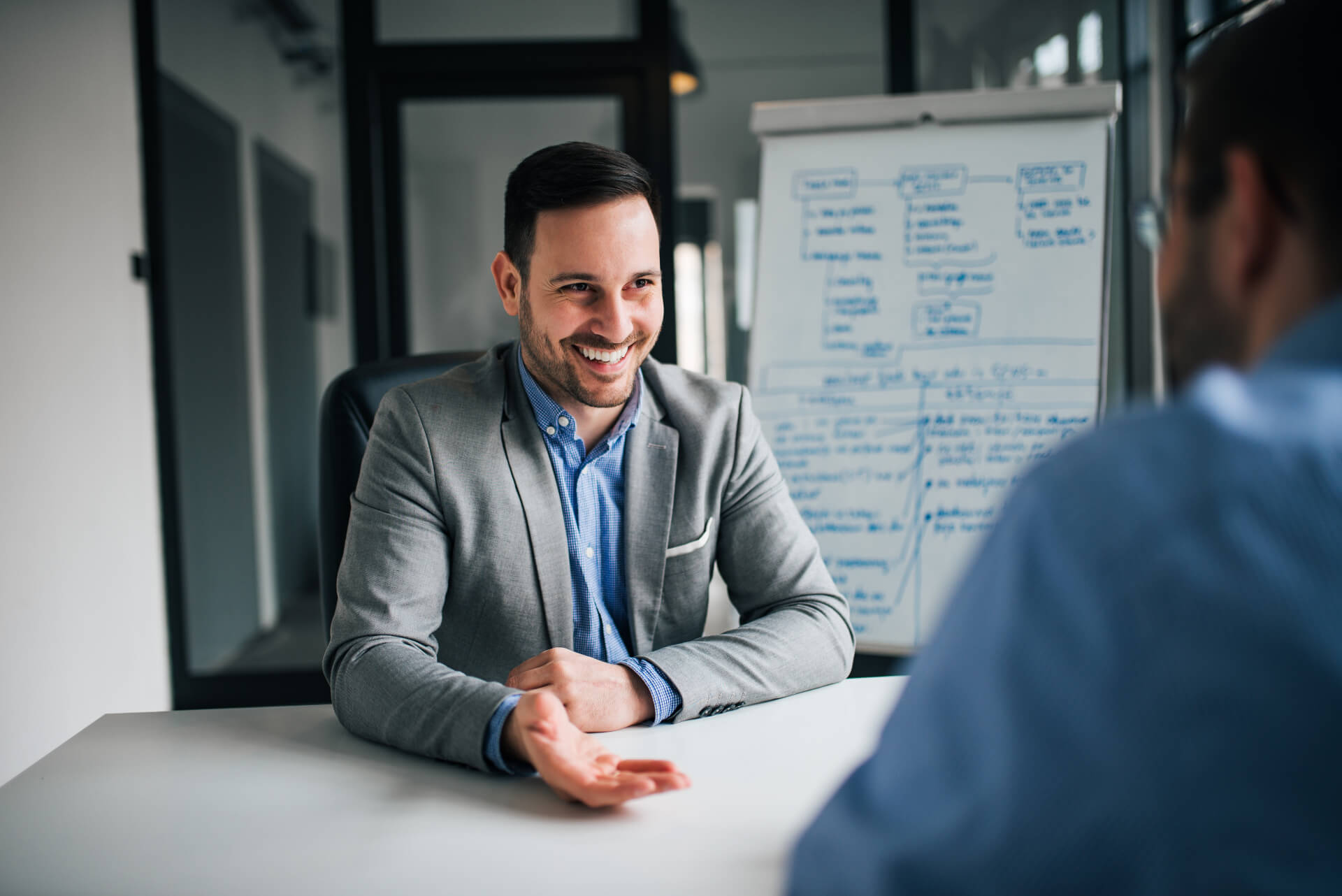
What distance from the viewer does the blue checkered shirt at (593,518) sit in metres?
1.36

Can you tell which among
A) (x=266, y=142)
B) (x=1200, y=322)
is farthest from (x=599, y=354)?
(x=266, y=142)

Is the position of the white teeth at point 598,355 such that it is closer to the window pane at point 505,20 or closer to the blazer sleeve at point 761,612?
the blazer sleeve at point 761,612

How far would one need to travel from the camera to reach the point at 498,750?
36.4 inches

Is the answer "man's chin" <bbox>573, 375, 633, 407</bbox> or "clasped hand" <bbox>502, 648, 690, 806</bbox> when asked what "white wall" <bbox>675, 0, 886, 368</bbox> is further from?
"clasped hand" <bbox>502, 648, 690, 806</bbox>

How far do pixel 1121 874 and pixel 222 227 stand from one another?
3.62m

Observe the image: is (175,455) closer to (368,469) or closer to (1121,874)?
(368,469)

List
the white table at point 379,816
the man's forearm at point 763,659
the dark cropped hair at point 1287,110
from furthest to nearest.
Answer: the man's forearm at point 763,659 < the white table at point 379,816 < the dark cropped hair at point 1287,110

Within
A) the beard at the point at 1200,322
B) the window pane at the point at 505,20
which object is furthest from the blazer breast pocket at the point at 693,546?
the window pane at the point at 505,20

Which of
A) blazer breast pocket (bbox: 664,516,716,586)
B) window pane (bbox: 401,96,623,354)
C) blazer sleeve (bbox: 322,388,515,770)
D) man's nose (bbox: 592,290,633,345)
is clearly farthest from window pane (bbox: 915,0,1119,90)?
blazer sleeve (bbox: 322,388,515,770)

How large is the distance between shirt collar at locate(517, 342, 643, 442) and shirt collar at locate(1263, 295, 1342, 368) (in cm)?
105

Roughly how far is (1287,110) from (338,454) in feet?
4.21

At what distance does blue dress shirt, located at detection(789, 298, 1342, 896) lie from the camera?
344 millimetres

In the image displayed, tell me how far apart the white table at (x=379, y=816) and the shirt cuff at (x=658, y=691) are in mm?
20

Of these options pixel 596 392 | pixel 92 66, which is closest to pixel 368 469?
pixel 596 392
